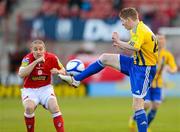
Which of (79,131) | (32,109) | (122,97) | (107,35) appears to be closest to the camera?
(32,109)

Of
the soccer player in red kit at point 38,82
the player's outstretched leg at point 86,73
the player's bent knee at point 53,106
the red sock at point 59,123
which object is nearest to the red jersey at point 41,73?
the soccer player in red kit at point 38,82

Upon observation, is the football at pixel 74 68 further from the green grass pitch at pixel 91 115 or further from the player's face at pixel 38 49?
the green grass pitch at pixel 91 115

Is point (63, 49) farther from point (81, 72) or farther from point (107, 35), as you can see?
point (81, 72)

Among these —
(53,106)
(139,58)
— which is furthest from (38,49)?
(139,58)

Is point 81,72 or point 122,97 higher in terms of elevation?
point 81,72

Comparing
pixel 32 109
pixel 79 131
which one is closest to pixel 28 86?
pixel 32 109

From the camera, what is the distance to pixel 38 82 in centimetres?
1116

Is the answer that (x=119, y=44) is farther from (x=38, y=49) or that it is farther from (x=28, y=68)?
(x=28, y=68)

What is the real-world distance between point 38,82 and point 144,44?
195 cm

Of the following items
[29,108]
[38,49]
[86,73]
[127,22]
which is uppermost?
[127,22]

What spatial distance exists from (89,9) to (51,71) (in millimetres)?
16311

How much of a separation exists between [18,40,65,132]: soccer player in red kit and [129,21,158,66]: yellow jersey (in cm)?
134

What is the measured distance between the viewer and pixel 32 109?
10.9 metres

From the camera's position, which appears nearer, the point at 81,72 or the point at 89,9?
the point at 81,72
